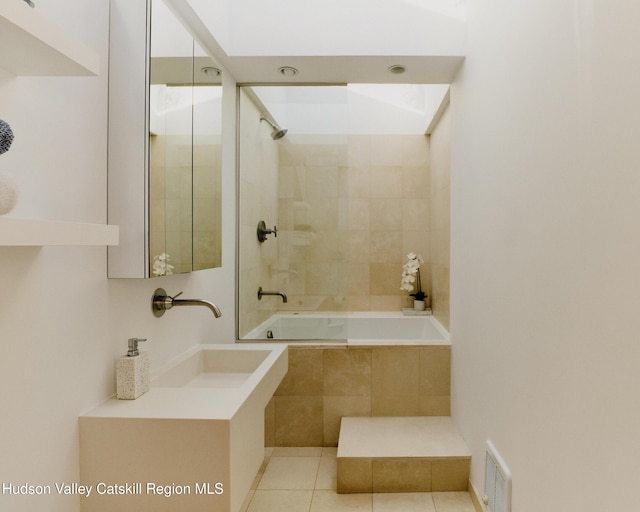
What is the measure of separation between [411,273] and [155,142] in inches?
114

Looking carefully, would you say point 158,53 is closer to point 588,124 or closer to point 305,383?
point 588,124

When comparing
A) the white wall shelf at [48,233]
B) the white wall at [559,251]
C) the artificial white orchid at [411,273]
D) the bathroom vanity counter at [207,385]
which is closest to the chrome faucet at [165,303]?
the bathroom vanity counter at [207,385]

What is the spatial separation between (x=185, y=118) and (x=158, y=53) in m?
0.31

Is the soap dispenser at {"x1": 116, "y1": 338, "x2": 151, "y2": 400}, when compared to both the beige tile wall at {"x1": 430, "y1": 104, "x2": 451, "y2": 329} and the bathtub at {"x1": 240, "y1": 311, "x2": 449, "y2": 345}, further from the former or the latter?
the beige tile wall at {"x1": 430, "y1": 104, "x2": 451, "y2": 329}

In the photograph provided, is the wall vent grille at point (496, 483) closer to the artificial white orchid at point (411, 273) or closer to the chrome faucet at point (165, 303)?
the chrome faucet at point (165, 303)

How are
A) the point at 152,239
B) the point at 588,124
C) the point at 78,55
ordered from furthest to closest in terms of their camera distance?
the point at 152,239 < the point at 588,124 < the point at 78,55

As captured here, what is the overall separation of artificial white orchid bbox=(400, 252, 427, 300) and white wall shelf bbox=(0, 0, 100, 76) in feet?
10.8

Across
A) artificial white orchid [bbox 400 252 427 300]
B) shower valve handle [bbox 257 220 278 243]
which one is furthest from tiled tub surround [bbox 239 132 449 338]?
artificial white orchid [bbox 400 252 427 300]

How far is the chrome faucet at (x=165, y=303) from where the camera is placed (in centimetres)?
180

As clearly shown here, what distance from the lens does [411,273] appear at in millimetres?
4020

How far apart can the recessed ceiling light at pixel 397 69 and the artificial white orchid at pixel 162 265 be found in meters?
1.71

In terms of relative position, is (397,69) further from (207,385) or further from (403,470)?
(403,470)

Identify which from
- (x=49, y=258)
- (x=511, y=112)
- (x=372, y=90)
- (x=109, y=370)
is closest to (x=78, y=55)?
(x=49, y=258)

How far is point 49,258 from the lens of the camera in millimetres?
1193
